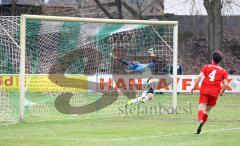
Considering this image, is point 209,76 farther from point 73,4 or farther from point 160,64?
point 73,4

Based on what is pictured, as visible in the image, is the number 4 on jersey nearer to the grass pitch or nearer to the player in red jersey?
the player in red jersey

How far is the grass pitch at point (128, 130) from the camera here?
14.1 metres

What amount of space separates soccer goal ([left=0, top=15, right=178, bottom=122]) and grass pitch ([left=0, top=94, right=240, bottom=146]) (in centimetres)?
115

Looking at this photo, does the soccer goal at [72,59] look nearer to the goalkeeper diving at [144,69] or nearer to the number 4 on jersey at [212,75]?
the goalkeeper diving at [144,69]

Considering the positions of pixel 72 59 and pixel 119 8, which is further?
pixel 119 8

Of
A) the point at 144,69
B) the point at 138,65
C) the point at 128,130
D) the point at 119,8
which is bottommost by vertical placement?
the point at 128,130

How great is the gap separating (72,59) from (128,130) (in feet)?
20.6

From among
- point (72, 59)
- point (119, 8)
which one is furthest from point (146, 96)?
point (119, 8)

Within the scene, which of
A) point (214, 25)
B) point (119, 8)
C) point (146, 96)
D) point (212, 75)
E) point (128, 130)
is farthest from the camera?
point (119, 8)

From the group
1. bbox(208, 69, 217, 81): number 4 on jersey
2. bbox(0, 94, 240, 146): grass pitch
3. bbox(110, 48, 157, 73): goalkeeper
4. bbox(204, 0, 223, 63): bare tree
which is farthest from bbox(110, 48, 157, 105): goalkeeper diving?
bbox(204, 0, 223, 63): bare tree

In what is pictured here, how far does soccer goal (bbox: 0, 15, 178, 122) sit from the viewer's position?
66.3ft

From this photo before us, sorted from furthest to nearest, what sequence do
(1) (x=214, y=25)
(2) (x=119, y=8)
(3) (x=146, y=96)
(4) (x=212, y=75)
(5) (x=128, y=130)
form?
(2) (x=119, y=8)
(1) (x=214, y=25)
(3) (x=146, y=96)
(5) (x=128, y=130)
(4) (x=212, y=75)

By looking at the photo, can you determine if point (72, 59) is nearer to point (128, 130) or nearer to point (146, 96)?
point (146, 96)

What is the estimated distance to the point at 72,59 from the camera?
22.3m
